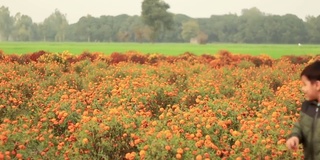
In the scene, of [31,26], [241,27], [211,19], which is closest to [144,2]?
[241,27]

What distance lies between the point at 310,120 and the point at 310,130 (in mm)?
71

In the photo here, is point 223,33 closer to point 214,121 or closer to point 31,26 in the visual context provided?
point 31,26

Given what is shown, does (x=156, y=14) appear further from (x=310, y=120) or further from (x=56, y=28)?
(x=310, y=120)

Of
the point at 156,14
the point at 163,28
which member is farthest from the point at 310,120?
the point at 163,28

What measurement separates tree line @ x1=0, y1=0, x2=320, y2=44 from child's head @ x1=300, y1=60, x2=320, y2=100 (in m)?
63.6

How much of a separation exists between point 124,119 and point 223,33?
3440 inches

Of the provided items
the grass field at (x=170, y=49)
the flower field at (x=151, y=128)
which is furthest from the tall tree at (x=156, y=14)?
the flower field at (x=151, y=128)

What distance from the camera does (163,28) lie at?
7119cm

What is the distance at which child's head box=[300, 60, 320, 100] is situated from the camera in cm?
282

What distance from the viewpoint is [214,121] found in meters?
5.12

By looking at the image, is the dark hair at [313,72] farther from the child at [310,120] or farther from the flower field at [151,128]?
the flower field at [151,128]

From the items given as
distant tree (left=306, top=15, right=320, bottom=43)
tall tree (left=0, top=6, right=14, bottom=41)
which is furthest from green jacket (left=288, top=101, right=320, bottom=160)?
tall tree (left=0, top=6, right=14, bottom=41)

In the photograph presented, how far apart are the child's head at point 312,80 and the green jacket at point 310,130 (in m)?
0.06

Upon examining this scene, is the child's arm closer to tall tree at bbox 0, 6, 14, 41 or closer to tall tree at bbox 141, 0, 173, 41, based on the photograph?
tall tree at bbox 141, 0, 173, 41
